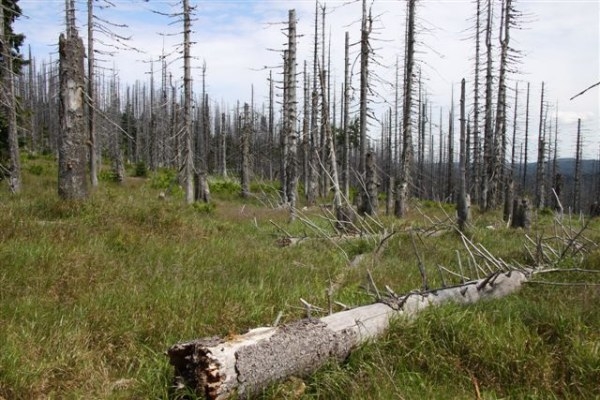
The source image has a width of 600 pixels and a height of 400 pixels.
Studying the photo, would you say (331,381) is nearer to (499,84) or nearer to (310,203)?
(310,203)

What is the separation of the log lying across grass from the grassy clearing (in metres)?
0.13

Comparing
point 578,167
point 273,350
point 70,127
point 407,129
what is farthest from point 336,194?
point 578,167

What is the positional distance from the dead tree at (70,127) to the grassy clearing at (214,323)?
269 centimetres

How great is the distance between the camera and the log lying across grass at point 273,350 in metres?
3.23

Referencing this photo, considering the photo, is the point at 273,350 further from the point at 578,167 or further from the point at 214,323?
the point at 578,167

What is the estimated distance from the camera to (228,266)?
6711 mm

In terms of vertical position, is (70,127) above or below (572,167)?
above

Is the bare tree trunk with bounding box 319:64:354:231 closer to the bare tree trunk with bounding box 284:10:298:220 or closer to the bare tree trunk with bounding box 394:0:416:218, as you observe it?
the bare tree trunk with bounding box 284:10:298:220

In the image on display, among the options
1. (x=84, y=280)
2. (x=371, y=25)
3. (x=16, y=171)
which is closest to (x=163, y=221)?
(x=84, y=280)

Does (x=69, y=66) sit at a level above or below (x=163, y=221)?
above

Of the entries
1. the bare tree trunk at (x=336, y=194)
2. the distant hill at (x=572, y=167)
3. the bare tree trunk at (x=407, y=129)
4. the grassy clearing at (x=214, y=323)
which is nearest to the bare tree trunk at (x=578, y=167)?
the distant hill at (x=572, y=167)

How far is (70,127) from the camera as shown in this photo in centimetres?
978

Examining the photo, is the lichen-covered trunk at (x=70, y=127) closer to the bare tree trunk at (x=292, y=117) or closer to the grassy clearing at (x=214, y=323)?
the grassy clearing at (x=214, y=323)

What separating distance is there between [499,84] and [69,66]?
2339 centimetres
